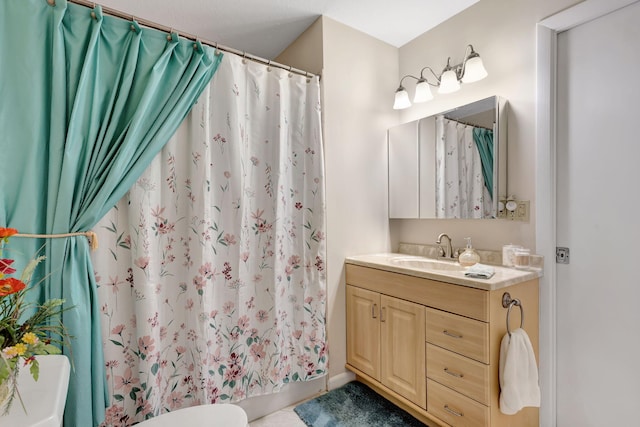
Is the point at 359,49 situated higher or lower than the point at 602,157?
higher

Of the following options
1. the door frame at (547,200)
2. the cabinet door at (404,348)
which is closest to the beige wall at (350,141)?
the cabinet door at (404,348)

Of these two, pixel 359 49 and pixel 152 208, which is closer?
pixel 152 208

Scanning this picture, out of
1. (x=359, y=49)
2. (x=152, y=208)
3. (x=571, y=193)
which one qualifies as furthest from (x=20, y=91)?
(x=571, y=193)

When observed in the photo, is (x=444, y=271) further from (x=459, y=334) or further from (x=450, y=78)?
(x=450, y=78)

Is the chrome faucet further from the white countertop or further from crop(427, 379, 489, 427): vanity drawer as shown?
crop(427, 379, 489, 427): vanity drawer

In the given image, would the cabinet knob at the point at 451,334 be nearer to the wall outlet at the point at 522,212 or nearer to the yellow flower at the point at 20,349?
the wall outlet at the point at 522,212

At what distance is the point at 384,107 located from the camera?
2463 mm

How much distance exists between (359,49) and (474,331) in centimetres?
203

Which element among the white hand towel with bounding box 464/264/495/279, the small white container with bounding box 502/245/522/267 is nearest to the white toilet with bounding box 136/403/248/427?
the white hand towel with bounding box 464/264/495/279

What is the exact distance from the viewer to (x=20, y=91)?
1293 millimetres

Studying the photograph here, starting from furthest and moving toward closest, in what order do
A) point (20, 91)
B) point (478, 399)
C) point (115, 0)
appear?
point (115, 0)
point (478, 399)
point (20, 91)

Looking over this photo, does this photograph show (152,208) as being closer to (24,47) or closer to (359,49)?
(24,47)

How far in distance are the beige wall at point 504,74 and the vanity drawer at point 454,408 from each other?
0.91 m

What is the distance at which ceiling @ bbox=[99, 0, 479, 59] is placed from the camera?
77.8 inches
